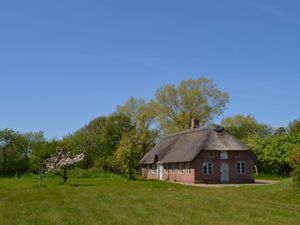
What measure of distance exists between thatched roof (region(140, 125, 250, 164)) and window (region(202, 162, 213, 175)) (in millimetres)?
1592

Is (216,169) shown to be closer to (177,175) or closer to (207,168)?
(207,168)

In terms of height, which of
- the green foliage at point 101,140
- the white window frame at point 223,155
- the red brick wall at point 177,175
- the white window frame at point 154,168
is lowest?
the red brick wall at point 177,175

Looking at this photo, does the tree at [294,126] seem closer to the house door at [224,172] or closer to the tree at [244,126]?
the tree at [244,126]

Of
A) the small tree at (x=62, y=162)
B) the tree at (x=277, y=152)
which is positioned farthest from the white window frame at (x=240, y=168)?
the small tree at (x=62, y=162)

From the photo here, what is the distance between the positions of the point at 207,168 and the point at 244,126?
42.9 meters

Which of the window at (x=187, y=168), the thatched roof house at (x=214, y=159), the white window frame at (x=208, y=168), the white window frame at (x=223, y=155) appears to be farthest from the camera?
the window at (x=187, y=168)

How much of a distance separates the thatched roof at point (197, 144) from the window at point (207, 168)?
159 centimetres

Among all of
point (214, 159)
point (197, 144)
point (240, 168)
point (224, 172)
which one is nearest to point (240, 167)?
point (240, 168)

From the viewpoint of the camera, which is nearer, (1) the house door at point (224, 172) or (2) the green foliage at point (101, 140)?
(1) the house door at point (224, 172)

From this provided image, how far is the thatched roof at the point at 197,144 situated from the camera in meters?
49.3

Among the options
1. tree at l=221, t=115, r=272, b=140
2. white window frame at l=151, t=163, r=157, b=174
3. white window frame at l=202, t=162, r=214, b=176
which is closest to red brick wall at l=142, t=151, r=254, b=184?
white window frame at l=202, t=162, r=214, b=176

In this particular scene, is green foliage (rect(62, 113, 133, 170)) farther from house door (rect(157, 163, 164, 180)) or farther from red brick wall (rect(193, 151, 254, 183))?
red brick wall (rect(193, 151, 254, 183))

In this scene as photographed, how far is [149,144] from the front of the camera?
79.2 m

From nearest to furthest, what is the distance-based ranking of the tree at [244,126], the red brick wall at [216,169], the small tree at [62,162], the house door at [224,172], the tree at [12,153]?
the small tree at [62,162] → the red brick wall at [216,169] → the house door at [224,172] → the tree at [12,153] → the tree at [244,126]
